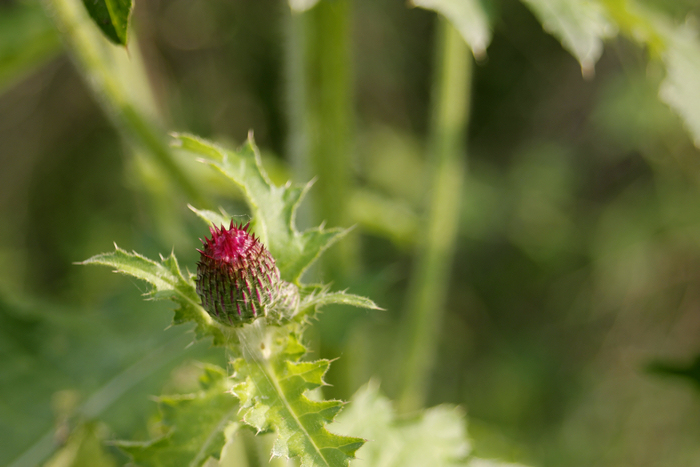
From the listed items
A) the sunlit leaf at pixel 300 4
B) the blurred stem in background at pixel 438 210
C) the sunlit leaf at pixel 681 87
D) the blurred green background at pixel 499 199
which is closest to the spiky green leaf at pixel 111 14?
the sunlit leaf at pixel 300 4

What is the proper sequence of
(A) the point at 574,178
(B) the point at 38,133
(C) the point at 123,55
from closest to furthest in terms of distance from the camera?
1. (C) the point at 123,55
2. (B) the point at 38,133
3. (A) the point at 574,178

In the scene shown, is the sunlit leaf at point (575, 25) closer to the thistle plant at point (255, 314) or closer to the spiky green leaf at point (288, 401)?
the thistle plant at point (255, 314)

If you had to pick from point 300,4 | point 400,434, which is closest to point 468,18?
point 300,4

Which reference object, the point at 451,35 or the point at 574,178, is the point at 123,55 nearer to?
the point at 451,35

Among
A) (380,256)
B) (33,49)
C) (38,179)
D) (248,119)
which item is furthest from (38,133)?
(33,49)

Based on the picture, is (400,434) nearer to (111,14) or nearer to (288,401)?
(288,401)

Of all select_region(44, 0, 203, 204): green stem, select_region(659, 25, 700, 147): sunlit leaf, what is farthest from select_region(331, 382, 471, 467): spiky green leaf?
select_region(659, 25, 700, 147): sunlit leaf

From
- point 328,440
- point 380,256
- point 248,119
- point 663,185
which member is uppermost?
point 248,119
